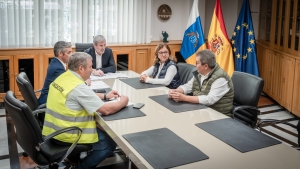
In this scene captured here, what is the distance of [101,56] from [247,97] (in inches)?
79.2

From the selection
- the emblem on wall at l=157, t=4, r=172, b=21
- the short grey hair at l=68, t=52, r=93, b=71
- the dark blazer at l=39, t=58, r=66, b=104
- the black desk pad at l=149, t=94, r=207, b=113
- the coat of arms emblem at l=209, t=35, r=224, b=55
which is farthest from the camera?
the emblem on wall at l=157, t=4, r=172, b=21

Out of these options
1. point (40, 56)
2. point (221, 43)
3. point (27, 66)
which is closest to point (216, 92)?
point (221, 43)

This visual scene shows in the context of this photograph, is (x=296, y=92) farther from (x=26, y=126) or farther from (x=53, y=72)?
(x=26, y=126)

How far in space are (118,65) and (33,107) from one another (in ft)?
9.75

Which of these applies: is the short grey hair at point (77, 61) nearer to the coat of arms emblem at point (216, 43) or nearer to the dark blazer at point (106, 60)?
the dark blazer at point (106, 60)

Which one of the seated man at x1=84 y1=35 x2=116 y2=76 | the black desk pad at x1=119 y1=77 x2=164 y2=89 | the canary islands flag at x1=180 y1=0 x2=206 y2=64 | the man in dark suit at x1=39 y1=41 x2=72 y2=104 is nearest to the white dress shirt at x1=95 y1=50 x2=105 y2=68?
the seated man at x1=84 y1=35 x2=116 y2=76

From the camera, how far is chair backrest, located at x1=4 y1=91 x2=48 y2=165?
2.46 meters

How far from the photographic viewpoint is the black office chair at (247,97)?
11.1 feet

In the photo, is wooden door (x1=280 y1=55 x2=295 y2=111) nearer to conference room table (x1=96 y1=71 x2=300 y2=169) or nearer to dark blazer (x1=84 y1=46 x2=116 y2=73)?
dark blazer (x1=84 y1=46 x2=116 y2=73)

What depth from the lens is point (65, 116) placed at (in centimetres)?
275

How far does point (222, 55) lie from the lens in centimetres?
591

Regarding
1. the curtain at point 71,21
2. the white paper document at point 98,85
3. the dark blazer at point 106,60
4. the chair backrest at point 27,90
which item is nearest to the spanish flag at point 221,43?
the curtain at point 71,21

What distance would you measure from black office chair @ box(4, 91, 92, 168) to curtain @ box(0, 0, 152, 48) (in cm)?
320

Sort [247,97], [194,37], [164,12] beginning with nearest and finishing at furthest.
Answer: [247,97] → [194,37] → [164,12]
